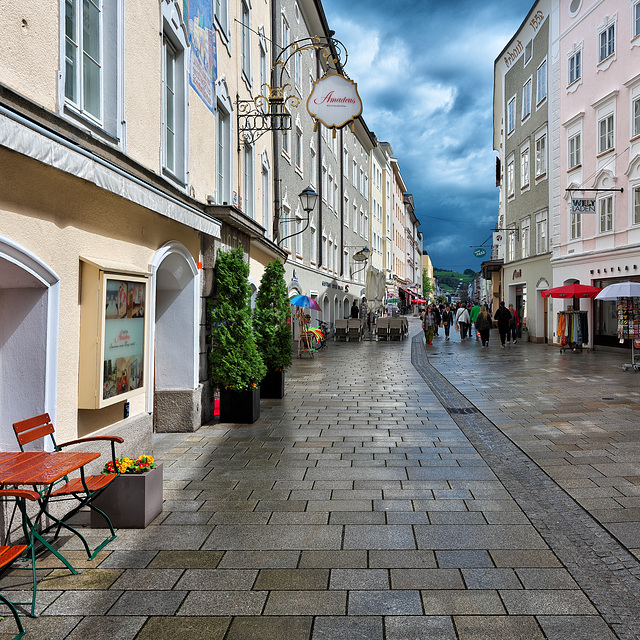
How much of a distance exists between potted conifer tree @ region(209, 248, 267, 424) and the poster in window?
2319 millimetres

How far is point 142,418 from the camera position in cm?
679

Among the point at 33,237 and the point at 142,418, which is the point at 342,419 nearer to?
the point at 142,418

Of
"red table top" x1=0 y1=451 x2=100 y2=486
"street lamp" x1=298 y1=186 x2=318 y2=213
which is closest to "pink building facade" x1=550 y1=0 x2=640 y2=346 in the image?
"street lamp" x1=298 y1=186 x2=318 y2=213

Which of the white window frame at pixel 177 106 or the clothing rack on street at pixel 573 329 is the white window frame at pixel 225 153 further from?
the clothing rack on street at pixel 573 329

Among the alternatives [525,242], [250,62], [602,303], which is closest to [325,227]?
[525,242]

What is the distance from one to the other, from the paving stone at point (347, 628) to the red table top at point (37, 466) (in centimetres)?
176

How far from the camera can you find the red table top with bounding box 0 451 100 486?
361cm

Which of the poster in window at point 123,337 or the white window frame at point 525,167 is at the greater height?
the white window frame at point 525,167

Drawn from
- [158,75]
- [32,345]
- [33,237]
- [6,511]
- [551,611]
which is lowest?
[551,611]

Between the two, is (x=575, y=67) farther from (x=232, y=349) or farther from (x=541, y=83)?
(x=232, y=349)

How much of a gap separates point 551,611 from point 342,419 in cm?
617

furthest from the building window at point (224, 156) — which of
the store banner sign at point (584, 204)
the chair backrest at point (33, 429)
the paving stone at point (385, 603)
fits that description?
the store banner sign at point (584, 204)

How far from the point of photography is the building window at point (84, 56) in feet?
18.6

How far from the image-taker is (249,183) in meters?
14.1
